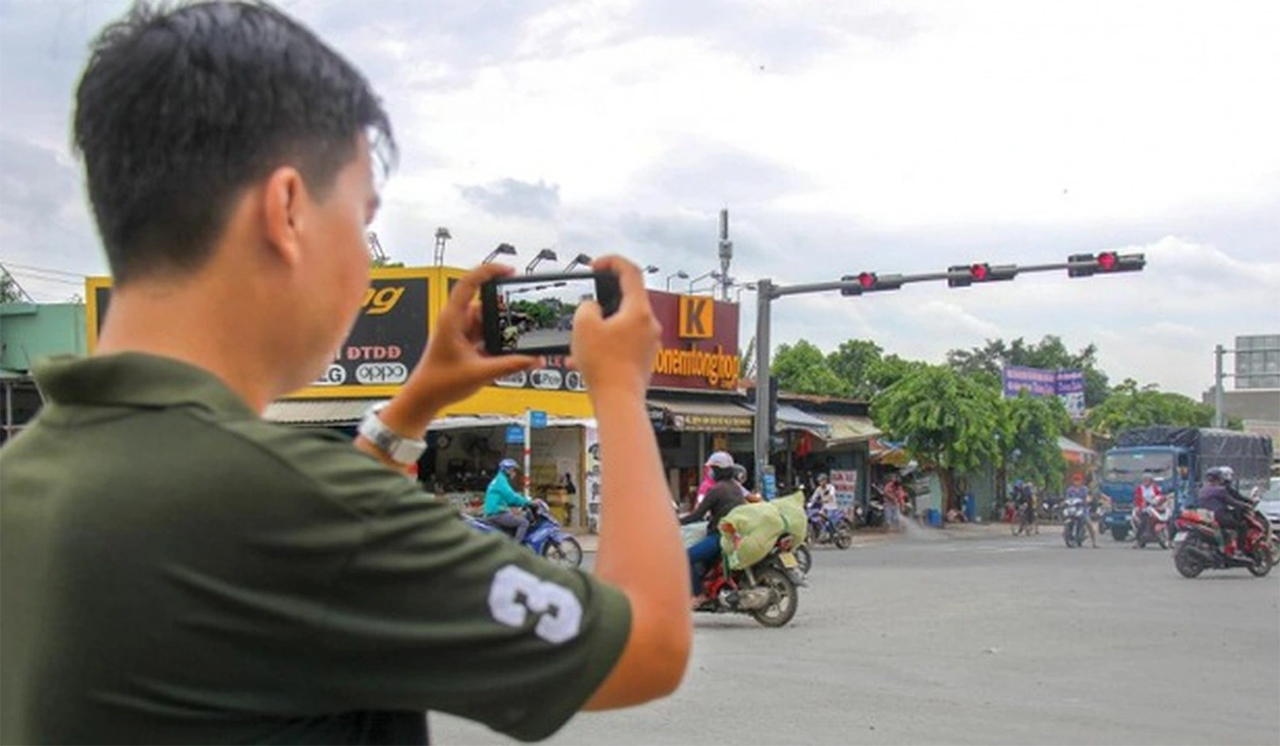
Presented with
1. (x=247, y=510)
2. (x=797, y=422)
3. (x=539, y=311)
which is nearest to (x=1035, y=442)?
(x=797, y=422)

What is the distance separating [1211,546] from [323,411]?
47.0 feet

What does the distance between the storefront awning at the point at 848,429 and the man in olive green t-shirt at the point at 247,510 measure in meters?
32.6

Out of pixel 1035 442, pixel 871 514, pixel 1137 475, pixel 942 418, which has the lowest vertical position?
pixel 871 514

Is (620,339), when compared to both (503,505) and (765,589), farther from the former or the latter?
(503,505)

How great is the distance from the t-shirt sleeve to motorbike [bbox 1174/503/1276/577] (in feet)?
60.7

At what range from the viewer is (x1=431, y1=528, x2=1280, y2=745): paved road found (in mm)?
7109

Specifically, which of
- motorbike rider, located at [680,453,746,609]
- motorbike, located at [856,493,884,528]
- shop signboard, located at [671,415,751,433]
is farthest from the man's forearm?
motorbike, located at [856,493,884,528]

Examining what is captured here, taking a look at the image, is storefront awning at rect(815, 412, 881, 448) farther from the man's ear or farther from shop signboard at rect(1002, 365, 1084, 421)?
the man's ear

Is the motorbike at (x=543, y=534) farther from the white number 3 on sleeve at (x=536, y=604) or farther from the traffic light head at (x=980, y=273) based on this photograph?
the white number 3 on sleeve at (x=536, y=604)

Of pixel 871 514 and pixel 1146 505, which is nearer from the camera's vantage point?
pixel 1146 505

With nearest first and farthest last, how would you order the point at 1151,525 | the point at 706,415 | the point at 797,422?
1. the point at 1151,525
2. the point at 706,415
3. the point at 797,422

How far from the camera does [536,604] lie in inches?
50.3

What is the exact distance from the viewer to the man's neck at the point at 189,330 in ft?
4.34

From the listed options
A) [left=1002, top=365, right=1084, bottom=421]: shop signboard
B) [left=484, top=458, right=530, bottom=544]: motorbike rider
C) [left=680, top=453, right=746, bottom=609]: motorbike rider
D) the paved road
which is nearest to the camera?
the paved road
